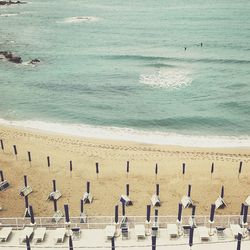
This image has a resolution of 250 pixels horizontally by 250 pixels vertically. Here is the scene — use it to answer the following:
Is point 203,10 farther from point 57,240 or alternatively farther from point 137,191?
point 57,240

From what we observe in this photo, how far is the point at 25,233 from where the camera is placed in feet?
56.1

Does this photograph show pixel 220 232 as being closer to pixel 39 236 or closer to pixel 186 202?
pixel 186 202

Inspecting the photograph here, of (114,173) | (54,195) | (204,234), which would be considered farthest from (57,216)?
(204,234)

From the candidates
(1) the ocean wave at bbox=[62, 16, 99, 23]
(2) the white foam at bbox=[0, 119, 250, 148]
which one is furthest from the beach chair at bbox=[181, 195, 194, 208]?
(1) the ocean wave at bbox=[62, 16, 99, 23]

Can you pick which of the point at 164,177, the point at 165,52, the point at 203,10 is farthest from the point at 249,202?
the point at 203,10

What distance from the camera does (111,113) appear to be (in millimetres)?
39719

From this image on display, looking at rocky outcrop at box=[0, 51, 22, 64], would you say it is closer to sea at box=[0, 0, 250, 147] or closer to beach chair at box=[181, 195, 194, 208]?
sea at box=[0, 0, 250, 147]

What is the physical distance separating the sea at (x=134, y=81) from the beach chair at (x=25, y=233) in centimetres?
1726

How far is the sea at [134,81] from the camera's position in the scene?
36281 millimetres

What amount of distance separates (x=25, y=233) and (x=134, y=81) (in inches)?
1443

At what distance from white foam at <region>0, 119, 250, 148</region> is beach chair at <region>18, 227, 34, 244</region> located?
16.8m

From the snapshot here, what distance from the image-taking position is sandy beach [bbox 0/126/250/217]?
22.9 m

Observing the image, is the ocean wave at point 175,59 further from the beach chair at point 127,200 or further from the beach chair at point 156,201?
Result: the beach chair at point 127,200

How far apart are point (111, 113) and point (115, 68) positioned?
21.1m
